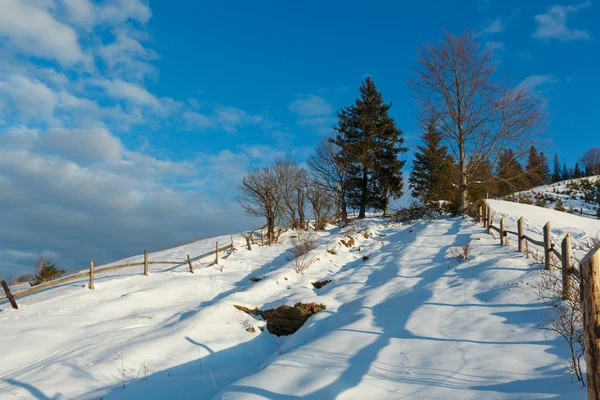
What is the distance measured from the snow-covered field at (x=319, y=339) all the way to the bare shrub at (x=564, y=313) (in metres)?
0.17

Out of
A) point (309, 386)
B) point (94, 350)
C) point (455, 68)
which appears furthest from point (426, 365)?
point (455, 68)

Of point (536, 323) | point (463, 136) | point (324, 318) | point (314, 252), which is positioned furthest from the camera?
point (463, 136)

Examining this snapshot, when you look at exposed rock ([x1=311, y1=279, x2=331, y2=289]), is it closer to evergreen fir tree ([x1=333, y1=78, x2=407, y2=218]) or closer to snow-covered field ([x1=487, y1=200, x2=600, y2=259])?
snow-covered field ([x1=487, y1=200, x2=600, y2=259])

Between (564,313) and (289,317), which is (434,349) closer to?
(564,313)

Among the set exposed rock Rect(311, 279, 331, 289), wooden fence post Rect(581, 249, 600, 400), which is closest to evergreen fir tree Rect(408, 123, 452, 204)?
exposed rock Rect(311, 279, 331, 289)

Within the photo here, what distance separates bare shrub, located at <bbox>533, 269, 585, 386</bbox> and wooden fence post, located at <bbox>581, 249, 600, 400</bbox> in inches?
41.8

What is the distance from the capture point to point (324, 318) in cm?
924

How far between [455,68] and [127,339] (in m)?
22.8

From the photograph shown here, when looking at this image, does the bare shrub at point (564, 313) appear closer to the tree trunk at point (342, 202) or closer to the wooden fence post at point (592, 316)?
the wooden fence post at point (592, 316)

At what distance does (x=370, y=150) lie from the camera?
3189 cm

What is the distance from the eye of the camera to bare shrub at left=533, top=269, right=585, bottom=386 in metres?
4.47

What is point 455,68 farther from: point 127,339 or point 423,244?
point 127,339

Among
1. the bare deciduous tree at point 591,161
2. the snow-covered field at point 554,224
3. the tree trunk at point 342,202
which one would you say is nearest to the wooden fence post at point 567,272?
the snow-covered field at point 554,224

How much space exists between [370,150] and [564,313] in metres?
27.8
